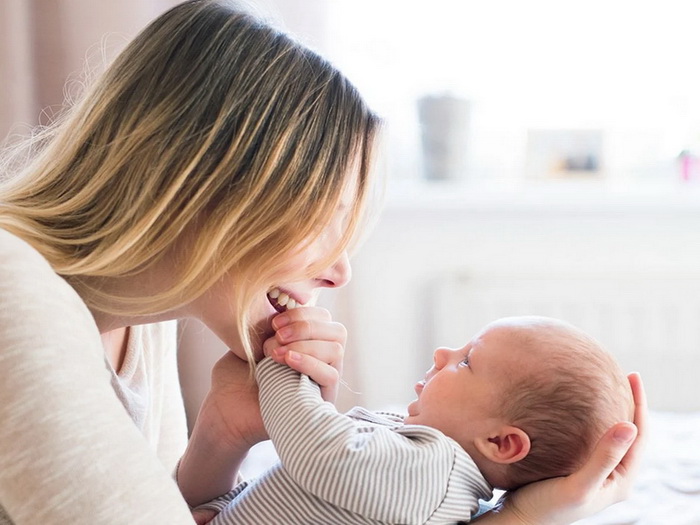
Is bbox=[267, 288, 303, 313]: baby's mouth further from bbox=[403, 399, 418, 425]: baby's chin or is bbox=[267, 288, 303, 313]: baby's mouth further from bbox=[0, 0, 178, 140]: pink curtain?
bbox=[0, 0, 178, 140]: pink curtain

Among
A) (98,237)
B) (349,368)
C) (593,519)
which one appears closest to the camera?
(98,237)

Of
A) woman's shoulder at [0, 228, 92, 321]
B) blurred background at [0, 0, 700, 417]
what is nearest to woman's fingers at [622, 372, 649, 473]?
woman's shoulder at [0, 228, 92, 321]

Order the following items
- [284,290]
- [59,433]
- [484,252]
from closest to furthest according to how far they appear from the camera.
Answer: [59,433], [284,290], [484,252]

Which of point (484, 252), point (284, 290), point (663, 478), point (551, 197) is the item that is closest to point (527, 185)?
point (551, 197)

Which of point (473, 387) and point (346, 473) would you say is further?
point (473, 387)

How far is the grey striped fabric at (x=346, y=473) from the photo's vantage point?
3.17 ft

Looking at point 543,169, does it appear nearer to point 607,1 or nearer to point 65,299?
point 607,1

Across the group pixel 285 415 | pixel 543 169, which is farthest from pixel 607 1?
pixel 285 415

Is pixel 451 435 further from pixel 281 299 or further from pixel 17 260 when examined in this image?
pixel 17 260

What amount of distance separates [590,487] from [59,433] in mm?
610

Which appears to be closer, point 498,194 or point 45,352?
point 45,352

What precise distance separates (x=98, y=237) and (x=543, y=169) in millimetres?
1818

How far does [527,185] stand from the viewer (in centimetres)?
255

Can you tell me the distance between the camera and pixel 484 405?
1.10 metres
